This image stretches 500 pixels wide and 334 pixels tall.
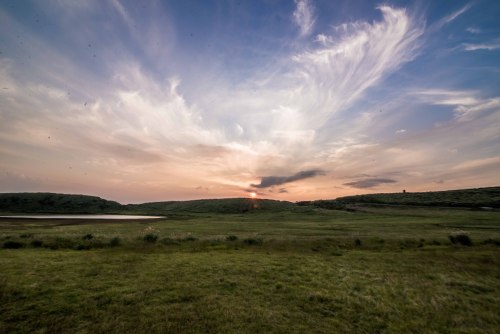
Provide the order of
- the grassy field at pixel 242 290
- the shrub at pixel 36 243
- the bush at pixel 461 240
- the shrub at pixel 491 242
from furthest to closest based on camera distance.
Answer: the bush at pixel 461 240 → the shrub at pixel 491 242 → the shrub at pixel 36 243 → the grassy field at pixel 242 290

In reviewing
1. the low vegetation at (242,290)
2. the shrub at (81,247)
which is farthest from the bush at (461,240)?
the shrub at (81,247)

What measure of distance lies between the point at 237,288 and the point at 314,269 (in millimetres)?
7748

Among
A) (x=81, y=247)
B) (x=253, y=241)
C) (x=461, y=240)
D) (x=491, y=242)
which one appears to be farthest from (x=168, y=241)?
(x=491, y=242)

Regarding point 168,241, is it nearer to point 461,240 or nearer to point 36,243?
point 36,243

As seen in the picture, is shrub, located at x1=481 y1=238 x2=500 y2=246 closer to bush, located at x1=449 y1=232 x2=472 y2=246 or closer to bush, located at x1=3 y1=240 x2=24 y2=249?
bush, located at x1=449 y1=232 x2=472 y2=246

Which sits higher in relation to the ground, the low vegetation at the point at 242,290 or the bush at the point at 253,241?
the bush at the point at 253,241

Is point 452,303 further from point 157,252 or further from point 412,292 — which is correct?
point 157,252

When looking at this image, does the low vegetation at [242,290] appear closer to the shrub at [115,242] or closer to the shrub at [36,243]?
the shrub at [36,243]

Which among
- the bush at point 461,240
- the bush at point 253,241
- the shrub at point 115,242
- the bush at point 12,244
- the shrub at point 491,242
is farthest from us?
the bush at point 461,240

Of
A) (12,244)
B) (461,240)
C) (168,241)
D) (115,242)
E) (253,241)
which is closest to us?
(12,244)

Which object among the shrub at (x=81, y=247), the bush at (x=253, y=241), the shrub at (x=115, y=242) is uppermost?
the shrub at (x=115, y=242)

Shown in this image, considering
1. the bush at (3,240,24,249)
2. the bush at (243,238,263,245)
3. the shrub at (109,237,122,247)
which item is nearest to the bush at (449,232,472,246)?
the bush at (243,238,263,245)

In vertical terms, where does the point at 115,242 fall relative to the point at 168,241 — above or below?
above

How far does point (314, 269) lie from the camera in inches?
888
